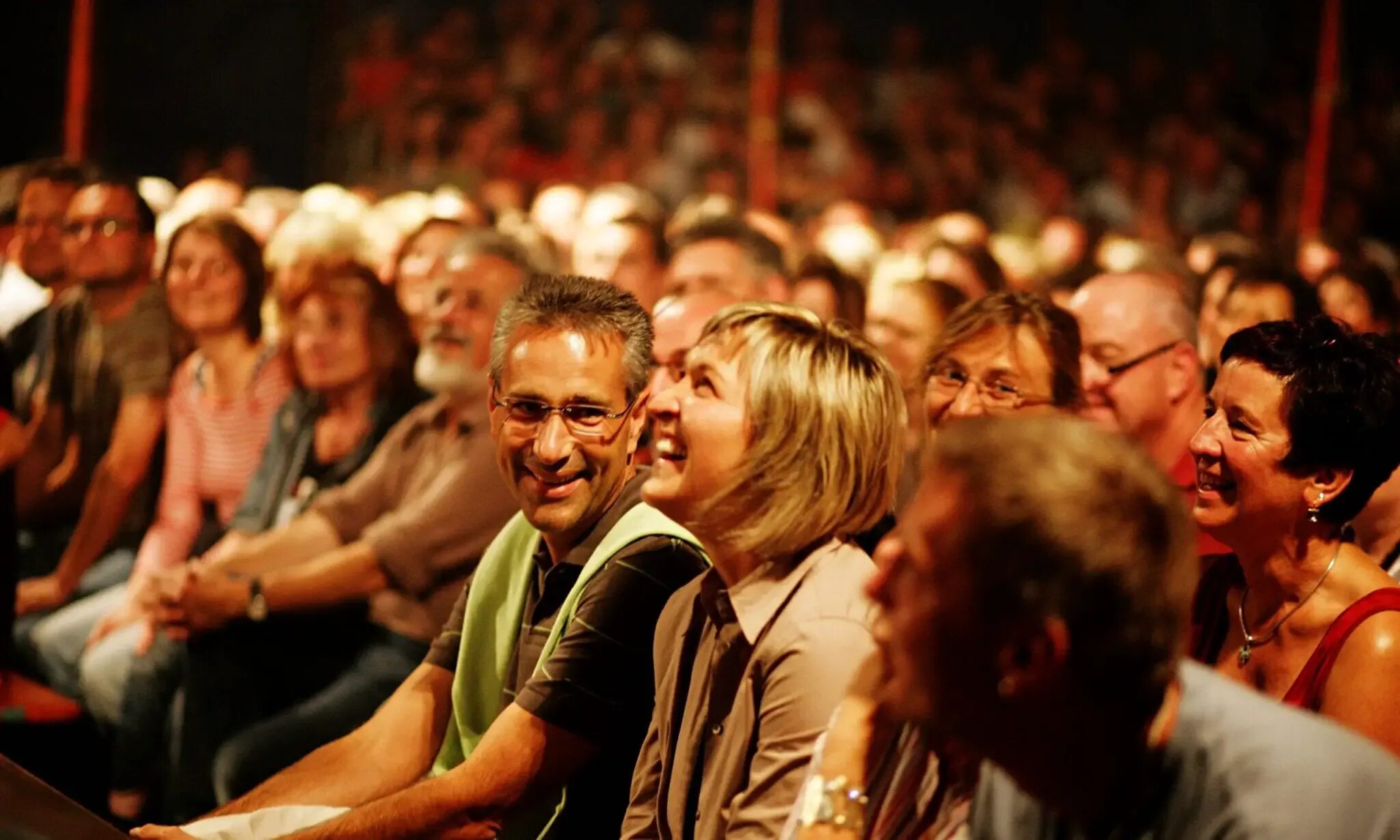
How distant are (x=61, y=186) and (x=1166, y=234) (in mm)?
5724

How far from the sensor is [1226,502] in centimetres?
227

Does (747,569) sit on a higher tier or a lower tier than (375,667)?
higher

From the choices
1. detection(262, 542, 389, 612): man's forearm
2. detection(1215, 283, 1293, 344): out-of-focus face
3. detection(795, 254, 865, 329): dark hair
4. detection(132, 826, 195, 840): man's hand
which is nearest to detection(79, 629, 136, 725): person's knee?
detection(262, 542, 389, 612): man's forearm

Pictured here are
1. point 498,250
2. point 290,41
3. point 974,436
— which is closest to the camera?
point 974,436

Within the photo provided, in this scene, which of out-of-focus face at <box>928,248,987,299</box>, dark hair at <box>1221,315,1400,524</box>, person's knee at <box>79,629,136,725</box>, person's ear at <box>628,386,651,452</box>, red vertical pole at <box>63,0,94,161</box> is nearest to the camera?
dark hair at <box>1221,315,1400,524</box>

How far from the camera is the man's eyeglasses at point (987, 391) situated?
2990mm

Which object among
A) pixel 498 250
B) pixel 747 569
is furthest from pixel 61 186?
pixel 747 569

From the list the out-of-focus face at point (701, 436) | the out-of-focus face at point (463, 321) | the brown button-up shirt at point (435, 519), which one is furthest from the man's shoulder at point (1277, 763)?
the out-of-focus face at point (463, 321)

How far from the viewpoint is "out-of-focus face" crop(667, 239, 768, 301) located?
462 centimetres

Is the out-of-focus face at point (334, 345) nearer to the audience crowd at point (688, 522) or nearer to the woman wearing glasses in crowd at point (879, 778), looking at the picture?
the audience crowd at point (688, 522)

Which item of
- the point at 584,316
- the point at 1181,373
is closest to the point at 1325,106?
the point at 1181,373

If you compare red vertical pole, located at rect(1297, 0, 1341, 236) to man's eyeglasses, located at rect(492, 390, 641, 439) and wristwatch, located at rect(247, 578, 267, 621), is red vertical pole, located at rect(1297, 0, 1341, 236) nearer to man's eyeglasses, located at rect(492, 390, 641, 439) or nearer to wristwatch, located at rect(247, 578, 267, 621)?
wristwatch, located at rect(247, 578, 267, 621)

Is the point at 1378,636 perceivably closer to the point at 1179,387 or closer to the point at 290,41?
the point at 1179,387

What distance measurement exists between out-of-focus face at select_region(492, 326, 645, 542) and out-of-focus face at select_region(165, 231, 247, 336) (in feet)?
7.71
